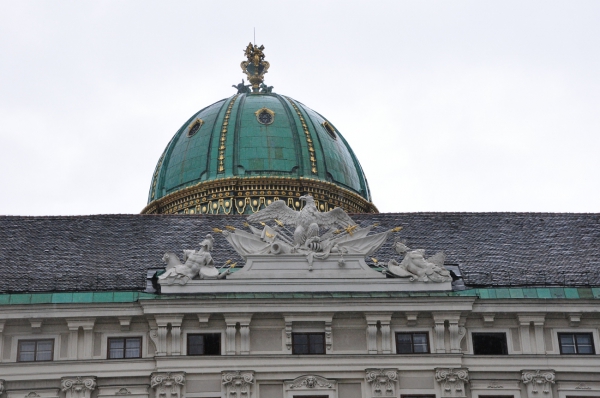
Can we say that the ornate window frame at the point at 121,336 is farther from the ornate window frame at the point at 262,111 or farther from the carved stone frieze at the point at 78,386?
the ornate window frame at the point at 262,111

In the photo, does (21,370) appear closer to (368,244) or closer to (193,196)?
(368,244)

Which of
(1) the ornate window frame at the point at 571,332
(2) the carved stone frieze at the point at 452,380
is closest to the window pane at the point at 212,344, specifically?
(2) the carved stone frieze at the point at 452,380

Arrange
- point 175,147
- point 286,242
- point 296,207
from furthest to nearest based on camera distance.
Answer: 1. point 175,147
2. point 296,207
3. point 286,242

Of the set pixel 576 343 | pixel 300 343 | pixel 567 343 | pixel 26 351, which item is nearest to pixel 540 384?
pixel 567 343

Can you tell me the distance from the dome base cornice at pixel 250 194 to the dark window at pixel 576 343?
25539 millimetres

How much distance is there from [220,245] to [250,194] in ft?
60.8

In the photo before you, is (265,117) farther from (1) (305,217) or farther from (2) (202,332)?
(2) (202,332)

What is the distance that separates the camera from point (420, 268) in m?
50.0

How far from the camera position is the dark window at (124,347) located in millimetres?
48281

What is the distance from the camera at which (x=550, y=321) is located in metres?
49.2

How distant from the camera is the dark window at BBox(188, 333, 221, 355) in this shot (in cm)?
4825

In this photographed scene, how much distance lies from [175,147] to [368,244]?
28.7 metres

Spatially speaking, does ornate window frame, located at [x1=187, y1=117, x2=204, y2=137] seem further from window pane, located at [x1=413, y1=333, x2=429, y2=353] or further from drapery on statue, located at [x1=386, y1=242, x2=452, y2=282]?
window pane, located at [x1=413, y1=333, x2=429, y2=353]

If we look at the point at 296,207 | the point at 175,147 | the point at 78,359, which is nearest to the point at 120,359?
the point at 78,359
